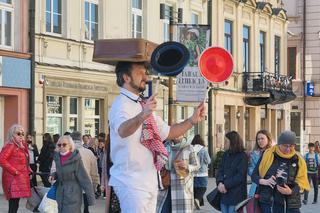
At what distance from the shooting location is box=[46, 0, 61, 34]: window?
23328mm

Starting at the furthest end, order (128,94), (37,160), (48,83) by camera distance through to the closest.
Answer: (48,83)
(37,160)
(128,94)

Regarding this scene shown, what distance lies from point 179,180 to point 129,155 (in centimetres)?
634

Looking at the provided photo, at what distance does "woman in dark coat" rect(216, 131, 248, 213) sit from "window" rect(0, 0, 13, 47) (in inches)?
452

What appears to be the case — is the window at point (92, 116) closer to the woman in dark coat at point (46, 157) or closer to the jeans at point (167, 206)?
the woman in dark coat at point (46, 157)

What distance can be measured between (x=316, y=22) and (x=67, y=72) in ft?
79.8

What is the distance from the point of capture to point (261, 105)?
37.0 metres

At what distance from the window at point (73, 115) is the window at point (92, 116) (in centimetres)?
60

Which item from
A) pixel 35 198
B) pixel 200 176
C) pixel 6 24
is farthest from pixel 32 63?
pixel 35 198

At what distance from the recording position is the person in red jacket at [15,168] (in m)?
13.2

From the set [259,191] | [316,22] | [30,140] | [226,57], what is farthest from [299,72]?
[226,57]

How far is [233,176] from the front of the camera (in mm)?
11703

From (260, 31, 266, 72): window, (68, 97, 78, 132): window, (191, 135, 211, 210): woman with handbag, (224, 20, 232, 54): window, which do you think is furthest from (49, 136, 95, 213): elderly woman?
(260, 31, 266, 72): window

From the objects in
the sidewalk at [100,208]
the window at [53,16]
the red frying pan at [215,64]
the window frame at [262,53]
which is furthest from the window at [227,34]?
the red frying pan at [215,64]

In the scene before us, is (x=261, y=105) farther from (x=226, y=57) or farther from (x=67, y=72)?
(x=226, y=57)
